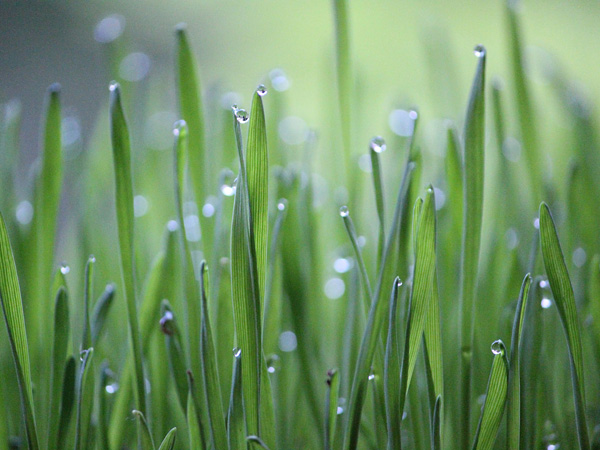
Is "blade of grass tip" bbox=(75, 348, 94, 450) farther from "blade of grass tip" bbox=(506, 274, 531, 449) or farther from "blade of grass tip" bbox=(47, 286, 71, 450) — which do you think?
"blade of grass tip" bbox=(506, 274, 531, 449)

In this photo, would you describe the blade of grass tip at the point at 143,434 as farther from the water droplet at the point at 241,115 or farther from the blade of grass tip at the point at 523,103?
the blade of grass tip at the point at 523,103

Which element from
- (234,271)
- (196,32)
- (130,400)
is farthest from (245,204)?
(196,32)

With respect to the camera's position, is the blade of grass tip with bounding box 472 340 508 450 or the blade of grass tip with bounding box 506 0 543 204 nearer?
the blade of grass tip with bounding box 472 340 508 450

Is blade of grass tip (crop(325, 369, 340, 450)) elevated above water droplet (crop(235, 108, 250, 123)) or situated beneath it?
situated beneath

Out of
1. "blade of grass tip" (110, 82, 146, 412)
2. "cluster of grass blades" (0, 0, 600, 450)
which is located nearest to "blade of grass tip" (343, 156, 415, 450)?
"cluster of grass blades" (0, 0, 600, 450)

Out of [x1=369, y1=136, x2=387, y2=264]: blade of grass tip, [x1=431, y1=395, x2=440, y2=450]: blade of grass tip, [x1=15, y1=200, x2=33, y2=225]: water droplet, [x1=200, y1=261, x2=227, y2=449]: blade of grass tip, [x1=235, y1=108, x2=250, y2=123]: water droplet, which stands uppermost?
[x1=235, y1=108, x2=250, y2=123]: water droplet
